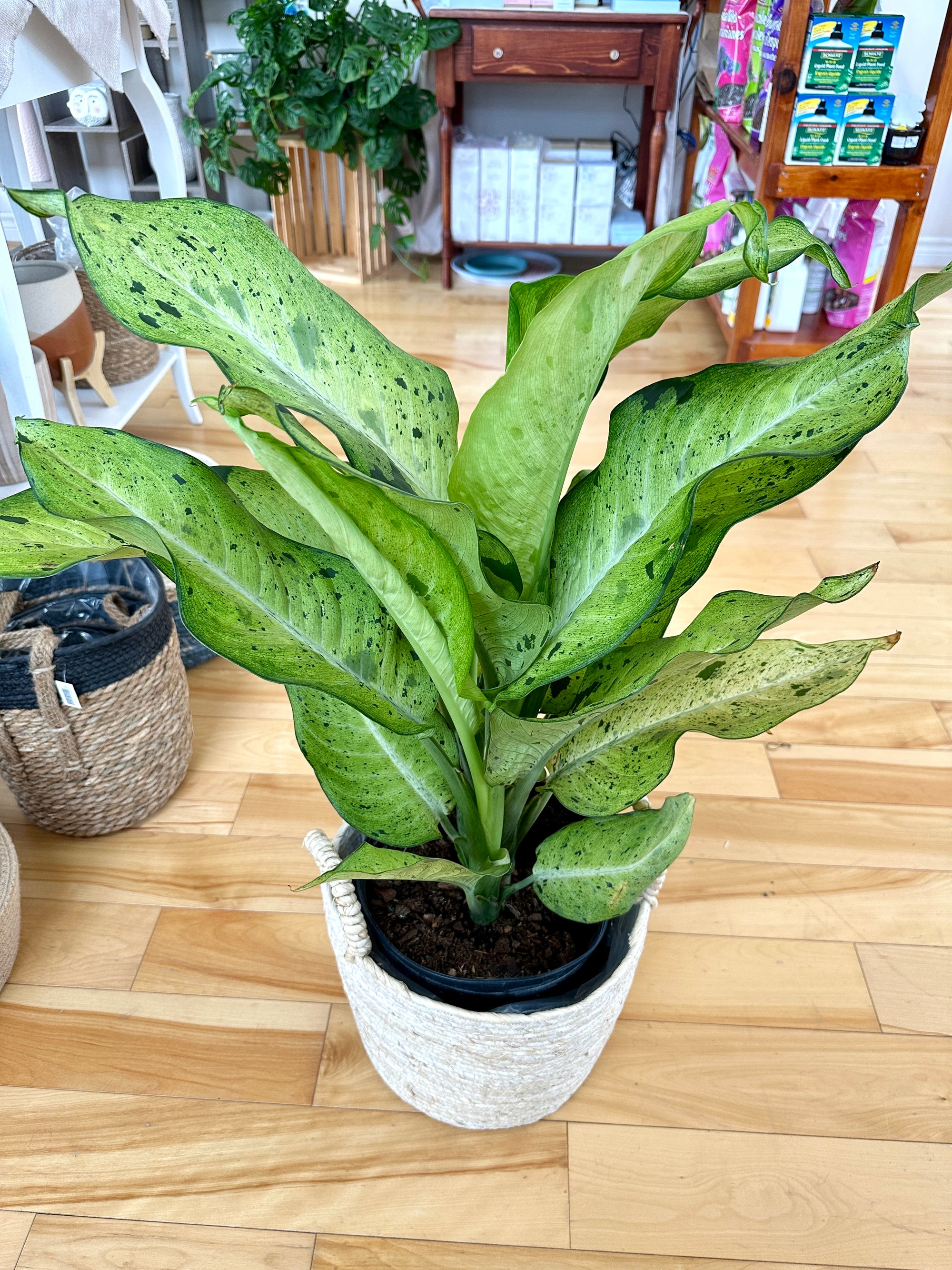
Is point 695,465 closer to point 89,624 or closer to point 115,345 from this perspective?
point 89,624

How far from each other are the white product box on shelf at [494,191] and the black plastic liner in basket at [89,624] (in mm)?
1812

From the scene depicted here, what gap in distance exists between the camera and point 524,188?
265cm

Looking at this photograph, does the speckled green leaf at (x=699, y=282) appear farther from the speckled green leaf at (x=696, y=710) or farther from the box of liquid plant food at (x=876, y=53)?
the box of liquid plant food at (x=876, y=53)

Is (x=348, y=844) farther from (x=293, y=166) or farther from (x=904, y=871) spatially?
(x=293, y=166)

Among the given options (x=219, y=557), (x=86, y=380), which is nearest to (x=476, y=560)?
(x=219, y=557)

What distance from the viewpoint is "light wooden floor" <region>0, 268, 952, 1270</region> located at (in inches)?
32.9

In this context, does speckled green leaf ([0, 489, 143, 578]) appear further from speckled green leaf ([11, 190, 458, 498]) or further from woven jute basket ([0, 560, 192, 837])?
woven jute basket ([0, 560, 192, 837])

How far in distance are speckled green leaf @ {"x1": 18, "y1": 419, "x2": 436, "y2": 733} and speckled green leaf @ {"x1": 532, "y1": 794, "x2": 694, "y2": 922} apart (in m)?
0.20

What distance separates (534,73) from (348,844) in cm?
224

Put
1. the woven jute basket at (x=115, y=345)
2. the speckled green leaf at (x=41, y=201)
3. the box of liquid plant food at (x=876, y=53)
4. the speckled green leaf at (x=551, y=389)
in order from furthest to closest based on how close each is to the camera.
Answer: the box of liquid plant food at (x=876, y=53) → the woven jute basket at (x=115, y=345) → the speckled green leaf at (x=41, y=201) → the speckled green leaf at (x=551, y=389)

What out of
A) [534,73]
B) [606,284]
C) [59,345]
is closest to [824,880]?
[606,284]

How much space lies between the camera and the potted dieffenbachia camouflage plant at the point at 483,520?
0.48 m

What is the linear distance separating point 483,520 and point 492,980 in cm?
38

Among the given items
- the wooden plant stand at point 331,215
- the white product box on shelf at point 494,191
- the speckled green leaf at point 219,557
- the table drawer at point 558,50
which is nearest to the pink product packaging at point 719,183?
the table drawer at point 558,50
